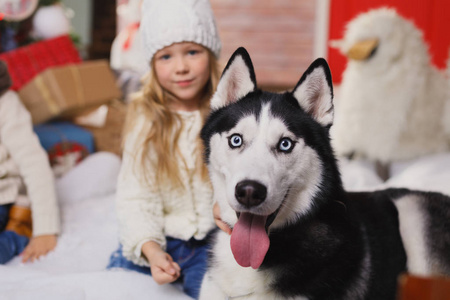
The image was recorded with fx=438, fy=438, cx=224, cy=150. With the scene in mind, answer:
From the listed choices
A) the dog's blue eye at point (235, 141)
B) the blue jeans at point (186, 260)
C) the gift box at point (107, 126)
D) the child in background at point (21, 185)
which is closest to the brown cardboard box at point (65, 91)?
the gift box at point (107, 126)

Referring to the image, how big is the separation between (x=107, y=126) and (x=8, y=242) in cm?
129

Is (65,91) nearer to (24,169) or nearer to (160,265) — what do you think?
(24,169)

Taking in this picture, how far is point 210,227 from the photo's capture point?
1590 millimetres

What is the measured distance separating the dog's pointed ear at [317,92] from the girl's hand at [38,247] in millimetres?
1221

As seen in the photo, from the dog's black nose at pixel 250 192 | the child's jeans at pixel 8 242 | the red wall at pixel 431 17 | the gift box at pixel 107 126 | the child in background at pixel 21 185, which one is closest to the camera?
the dog's black nose at pixel 250 192

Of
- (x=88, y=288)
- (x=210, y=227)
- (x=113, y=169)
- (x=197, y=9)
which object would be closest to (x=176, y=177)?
(x=210, y=227)

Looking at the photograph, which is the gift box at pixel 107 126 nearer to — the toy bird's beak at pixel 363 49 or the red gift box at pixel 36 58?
the red gift box at pixel 36 58

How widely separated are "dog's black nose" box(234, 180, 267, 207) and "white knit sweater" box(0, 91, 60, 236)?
1181mm

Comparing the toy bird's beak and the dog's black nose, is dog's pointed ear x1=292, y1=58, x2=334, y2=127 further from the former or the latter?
the toy bird's beak

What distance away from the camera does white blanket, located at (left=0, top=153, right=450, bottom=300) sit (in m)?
1.42

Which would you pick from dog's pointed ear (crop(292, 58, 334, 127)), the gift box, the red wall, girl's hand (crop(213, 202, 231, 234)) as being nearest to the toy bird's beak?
the red wall

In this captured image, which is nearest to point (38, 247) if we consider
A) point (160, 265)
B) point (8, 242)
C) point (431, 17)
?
point (8, 242)

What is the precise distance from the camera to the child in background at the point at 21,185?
1812 millimetres

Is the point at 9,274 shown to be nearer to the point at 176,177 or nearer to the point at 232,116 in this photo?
the point at 176,177
